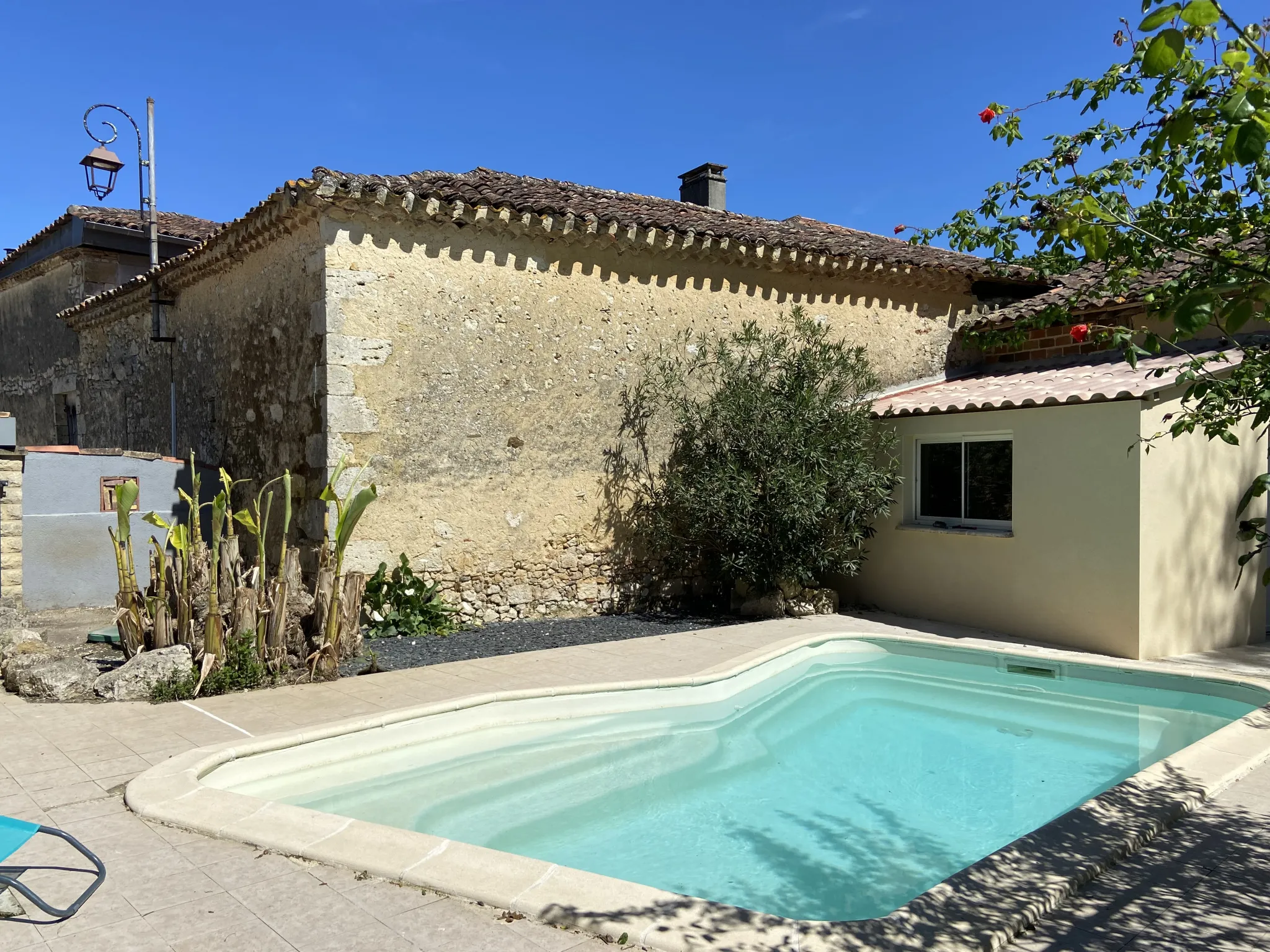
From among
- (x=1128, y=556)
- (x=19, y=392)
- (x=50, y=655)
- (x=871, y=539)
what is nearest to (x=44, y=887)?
(x=50, y=655)

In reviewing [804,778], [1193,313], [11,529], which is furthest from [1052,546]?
[11,529]

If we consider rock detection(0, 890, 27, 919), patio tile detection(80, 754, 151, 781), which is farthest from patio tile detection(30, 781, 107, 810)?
rock detection(0, 890, 27, 919)

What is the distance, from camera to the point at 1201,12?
1.93 m

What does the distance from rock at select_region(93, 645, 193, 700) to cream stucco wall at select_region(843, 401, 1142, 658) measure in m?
7.70

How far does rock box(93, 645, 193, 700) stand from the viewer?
6.16 metres

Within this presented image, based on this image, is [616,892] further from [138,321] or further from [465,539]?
[138,321]

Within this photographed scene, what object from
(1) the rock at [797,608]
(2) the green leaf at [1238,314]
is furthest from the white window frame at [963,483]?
(2) the green leaf at [1238,314]

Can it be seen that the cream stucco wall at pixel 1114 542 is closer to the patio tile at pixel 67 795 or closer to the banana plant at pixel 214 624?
the banana plant at pixel 214 624

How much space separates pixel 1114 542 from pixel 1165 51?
7.36 m

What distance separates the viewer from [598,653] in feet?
26.6

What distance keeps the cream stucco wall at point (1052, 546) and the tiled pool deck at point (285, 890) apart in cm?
360

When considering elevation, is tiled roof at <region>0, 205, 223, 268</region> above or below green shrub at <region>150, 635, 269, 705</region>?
above

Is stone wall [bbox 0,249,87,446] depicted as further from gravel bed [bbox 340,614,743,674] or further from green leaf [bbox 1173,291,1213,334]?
green leaf [bbox 1173,291,1213,334]

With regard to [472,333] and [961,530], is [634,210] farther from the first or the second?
[961,530]
